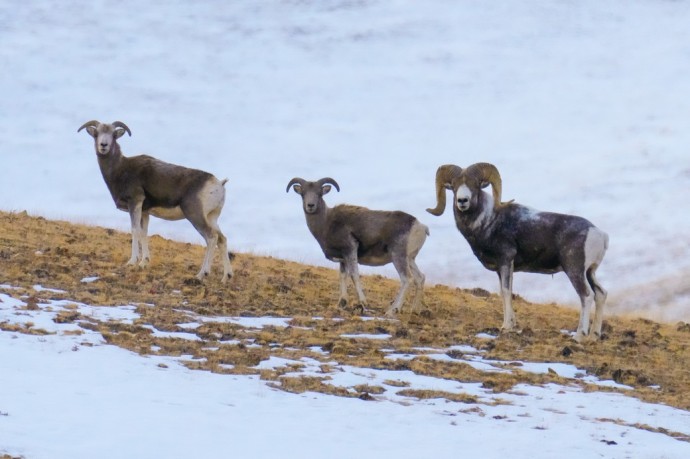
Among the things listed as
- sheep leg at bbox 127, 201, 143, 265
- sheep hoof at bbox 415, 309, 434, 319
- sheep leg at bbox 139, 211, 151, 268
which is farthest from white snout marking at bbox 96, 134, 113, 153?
sheep hoof at bbox 415, 309, 434, 319

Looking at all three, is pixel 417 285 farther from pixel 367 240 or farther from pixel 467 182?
pixel 467 182

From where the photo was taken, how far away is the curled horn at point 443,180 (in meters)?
20.6

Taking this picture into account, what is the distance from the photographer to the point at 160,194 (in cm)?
2375

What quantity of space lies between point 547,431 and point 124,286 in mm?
10533

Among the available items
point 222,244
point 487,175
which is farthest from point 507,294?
point 222,244

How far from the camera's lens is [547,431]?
12672 mm

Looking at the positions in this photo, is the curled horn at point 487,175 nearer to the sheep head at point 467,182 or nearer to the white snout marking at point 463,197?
the sheep head at point 467,182

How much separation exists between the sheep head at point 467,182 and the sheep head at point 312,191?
2.46 meters

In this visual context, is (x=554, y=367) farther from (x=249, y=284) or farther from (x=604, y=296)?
(x=249, y=284)

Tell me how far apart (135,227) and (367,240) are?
199 inches

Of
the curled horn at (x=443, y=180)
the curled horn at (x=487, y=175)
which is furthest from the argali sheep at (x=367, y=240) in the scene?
the curled horn at (x=487, y=175)

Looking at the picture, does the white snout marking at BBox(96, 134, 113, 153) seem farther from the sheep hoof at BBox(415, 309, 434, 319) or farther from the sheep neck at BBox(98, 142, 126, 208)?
the sheep hoof at BBox(415, 309, 434, 319)

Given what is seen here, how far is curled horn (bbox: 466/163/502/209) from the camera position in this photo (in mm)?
20438

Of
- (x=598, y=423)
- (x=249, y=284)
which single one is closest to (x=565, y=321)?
(x=249, y=284)
